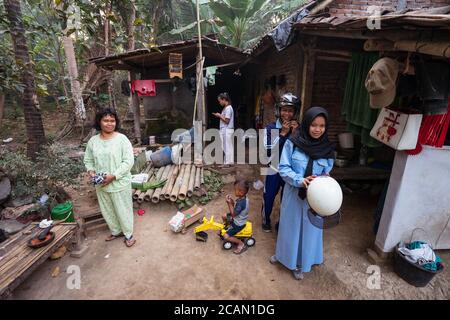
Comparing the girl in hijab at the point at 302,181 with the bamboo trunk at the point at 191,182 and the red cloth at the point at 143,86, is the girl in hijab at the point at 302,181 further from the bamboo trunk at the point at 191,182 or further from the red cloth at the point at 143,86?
the red cloth at the point at 143,86

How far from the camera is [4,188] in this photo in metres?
4.34

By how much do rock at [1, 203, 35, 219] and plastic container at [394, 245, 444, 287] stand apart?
5538 mm

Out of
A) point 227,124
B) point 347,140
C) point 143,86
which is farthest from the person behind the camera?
point 143,86

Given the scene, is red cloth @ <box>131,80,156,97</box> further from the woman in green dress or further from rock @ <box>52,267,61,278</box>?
rock @ <box>52,267,61,278</box>

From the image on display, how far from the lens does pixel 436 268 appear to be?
2.71 meters

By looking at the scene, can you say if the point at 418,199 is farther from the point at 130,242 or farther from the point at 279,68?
the point at 279,68

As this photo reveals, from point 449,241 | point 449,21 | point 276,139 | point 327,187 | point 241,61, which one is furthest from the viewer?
point 241,61

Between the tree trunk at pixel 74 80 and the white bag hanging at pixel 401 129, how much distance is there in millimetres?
9309

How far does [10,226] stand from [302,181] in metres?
4.40

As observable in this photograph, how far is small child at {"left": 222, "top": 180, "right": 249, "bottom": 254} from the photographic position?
3158 mm

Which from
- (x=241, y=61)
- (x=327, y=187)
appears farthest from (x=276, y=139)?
(x=241, y=61)

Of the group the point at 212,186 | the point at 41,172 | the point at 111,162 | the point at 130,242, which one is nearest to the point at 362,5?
the point at 212,186
